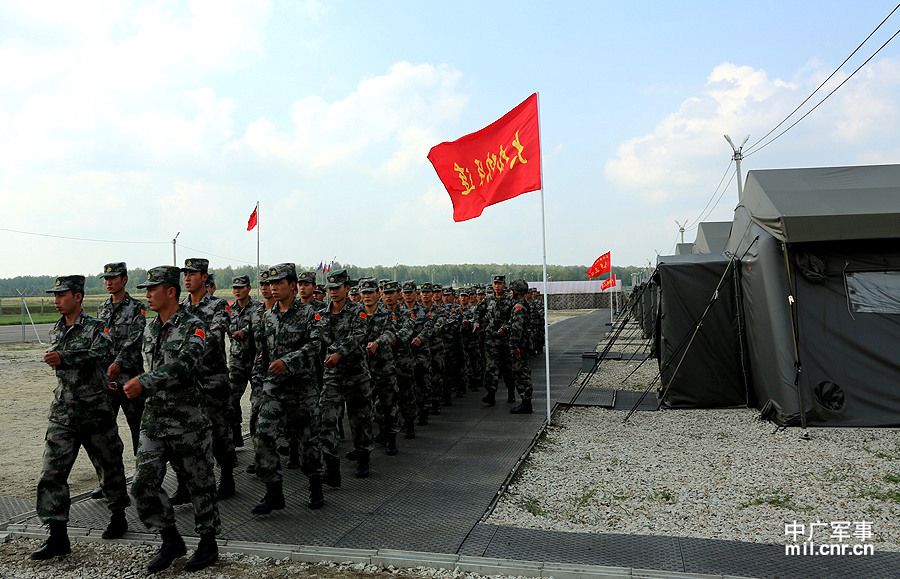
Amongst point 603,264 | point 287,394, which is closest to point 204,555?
point 287,394

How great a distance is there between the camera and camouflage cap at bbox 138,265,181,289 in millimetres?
4400

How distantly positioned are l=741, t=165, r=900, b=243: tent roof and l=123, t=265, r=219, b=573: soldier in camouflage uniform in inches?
270

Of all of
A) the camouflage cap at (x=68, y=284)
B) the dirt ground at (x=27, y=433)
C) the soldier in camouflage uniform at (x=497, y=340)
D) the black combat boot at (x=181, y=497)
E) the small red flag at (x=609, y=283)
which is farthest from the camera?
the small red flag at (x=609, y=283)

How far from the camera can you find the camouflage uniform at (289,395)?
16.4 ft

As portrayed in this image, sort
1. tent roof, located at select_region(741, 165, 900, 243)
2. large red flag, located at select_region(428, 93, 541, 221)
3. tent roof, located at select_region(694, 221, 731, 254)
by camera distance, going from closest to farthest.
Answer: tent roof, located at select_region(741, 165, 900, 243) → large red flag, located at select_region(428, 93, 541, 221) → tent roof, located at select_region(694, 221, 731, 254)

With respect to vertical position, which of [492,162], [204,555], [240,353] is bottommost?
[204,555]

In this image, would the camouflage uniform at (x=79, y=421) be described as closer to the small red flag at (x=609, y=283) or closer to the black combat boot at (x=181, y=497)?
the black combat boot at (x=181, y=497)

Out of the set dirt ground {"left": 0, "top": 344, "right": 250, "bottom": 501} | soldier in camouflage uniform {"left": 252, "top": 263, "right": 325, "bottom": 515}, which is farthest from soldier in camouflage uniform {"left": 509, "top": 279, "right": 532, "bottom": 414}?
dirt ground {"left": 0, "top": 344, "right": 250, "bottom": 501}

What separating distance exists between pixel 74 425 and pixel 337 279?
2.64m

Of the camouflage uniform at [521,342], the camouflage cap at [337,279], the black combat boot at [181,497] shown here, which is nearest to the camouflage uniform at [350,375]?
the camouflage cap at [337,279]

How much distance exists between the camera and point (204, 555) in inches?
162

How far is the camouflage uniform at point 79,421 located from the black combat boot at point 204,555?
971mm

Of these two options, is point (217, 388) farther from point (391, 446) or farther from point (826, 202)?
point (826, 202)

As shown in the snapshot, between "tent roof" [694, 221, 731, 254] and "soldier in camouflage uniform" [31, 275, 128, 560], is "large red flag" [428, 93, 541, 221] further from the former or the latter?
"tent roof" [694, 221, 731, 254]
